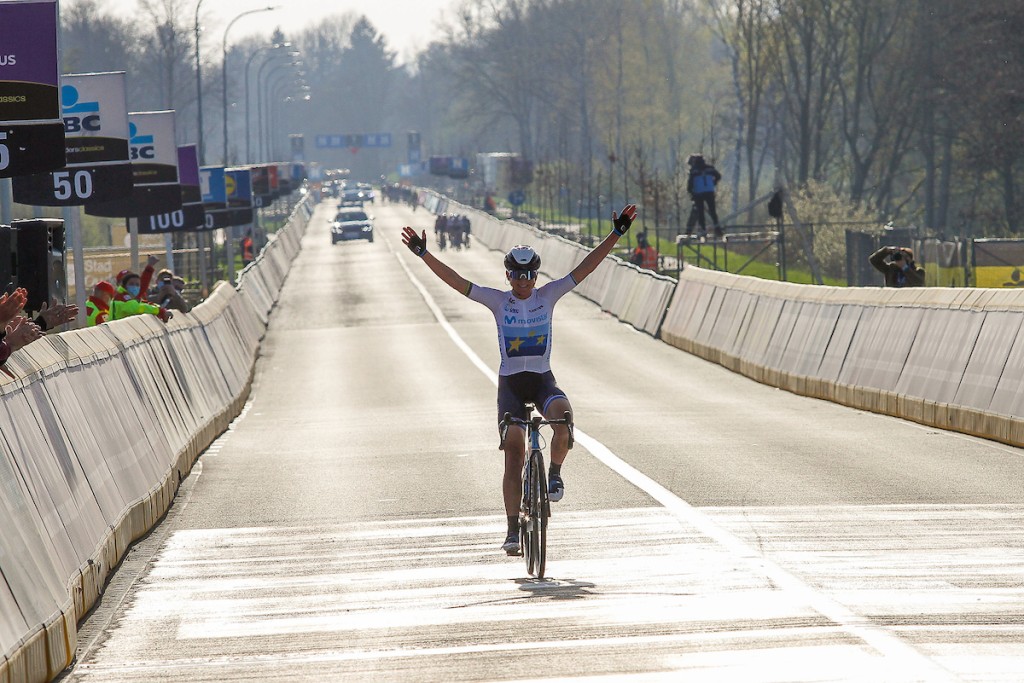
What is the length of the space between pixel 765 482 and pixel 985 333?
182 inches

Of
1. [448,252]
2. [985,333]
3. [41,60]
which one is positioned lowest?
[448,252]

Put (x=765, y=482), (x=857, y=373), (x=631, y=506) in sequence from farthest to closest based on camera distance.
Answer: (x=857, y=373)
(x=765, y=482)
(x=631, y=506)

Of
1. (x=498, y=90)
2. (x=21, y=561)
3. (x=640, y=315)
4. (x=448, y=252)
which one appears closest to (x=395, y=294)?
(x=640, y=315)

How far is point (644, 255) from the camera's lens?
53.9 m

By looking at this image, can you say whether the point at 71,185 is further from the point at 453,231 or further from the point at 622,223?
the point at 453,231

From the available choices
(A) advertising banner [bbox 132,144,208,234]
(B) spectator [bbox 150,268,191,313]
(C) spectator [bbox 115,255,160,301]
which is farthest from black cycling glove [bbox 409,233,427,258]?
(A) advertising banner [bbox 132,144,208,234]

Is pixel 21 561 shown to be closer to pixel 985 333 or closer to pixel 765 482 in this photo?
pixel 765 482

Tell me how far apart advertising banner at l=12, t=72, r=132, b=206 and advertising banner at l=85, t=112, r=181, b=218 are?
19.8 feet

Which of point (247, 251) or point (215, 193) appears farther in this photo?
point (247, 251)

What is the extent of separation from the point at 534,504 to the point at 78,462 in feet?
8.71

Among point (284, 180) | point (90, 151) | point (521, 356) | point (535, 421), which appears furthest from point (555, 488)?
point (284, 180)

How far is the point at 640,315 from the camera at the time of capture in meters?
42.9

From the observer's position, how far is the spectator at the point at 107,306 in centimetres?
2059

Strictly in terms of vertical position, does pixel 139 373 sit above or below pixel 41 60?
below
